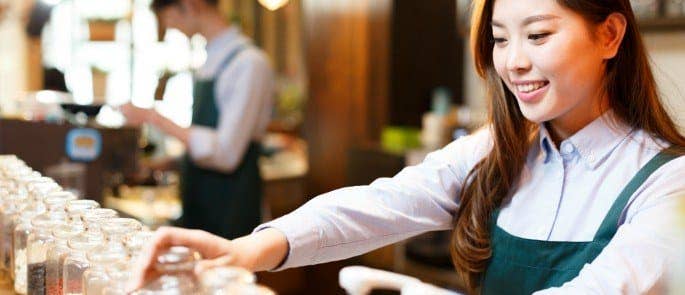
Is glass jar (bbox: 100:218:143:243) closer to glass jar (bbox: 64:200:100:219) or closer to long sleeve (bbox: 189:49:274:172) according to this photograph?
glass jar (bbox: 64:200:100:219)

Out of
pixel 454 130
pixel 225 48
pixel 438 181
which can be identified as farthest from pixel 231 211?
pixel 438 181

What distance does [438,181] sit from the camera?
6.07ft

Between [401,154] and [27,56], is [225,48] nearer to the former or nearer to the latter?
[401,154]

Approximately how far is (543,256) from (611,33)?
0.42 metres

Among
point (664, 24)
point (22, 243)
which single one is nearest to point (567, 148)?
point (22, 243)

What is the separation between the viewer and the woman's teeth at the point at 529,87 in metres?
1.58

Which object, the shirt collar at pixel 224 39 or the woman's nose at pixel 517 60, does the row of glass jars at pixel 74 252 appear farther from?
the shirt collar at pixel 224 39

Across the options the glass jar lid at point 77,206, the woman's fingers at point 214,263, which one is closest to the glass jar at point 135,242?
the woman's fingers at point 214,263

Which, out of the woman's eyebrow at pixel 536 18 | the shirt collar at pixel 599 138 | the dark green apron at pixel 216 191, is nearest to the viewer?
the woman's eyebrow at pixel 536 18

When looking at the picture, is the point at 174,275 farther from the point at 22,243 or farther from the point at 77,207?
the point at 22,243

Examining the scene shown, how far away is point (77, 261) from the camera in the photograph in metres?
1.42

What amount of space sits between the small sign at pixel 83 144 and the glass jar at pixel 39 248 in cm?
172

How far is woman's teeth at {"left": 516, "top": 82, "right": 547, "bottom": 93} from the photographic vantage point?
5.18 feet

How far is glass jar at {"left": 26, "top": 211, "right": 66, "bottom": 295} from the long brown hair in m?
0.78
